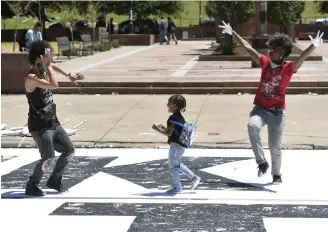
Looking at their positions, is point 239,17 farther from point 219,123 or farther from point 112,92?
point 219,123

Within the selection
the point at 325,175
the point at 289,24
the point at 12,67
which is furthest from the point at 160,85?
the point at 289,24

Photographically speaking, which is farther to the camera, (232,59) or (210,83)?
(232,59)

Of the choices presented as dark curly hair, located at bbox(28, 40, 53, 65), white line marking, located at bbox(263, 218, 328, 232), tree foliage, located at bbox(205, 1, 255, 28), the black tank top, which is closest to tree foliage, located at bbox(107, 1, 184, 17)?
tree foliage, located at bbox(205, 1, 255, 28)

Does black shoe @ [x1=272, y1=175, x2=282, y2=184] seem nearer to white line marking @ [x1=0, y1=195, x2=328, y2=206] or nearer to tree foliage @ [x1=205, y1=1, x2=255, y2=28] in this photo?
white line marking @ [x1=0, y1=195, x2=328, y2=206]

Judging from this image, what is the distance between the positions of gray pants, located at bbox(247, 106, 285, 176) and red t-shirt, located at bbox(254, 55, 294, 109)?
0.08 m

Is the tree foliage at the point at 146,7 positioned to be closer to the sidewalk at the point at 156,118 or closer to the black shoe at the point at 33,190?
the sidewalk at the point at 156,118

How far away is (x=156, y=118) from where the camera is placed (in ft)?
41.3

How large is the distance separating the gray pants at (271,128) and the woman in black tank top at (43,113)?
200cm

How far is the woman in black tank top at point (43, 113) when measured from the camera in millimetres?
6910

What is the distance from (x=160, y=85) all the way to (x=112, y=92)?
1.23 metres

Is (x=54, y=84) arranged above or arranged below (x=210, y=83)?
above

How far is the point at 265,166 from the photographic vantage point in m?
7.66

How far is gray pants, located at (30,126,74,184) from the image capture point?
694 cm

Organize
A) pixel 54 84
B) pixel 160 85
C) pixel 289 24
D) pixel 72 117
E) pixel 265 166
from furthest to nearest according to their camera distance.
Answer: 1. pixel 289 24
2. pixel 160 85
3. pixel 72 117
4. pixel 265 166
5. pixel 54 84
